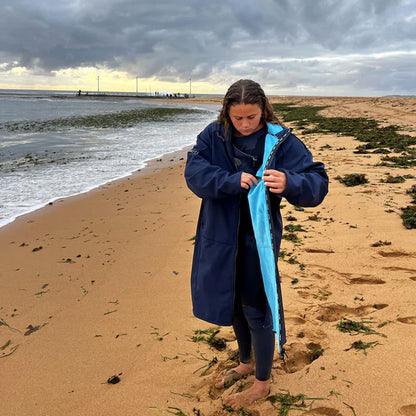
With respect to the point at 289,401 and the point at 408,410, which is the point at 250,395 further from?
the point at 408,410

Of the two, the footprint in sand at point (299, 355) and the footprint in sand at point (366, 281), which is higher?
the footprint in sand at point (366, 281)

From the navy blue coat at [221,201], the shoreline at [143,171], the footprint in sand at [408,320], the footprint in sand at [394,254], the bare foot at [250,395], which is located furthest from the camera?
the shoreline at [143,171]

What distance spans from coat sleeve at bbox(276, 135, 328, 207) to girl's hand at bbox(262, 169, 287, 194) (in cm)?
2

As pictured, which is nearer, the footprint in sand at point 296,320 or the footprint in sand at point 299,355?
the footprint in sand at point 299,355

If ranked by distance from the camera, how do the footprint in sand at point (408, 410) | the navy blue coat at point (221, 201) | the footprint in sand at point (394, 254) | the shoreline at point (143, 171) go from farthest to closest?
1. the shoreline at point (143, 171)
2. the footprint in sand at point (394, 254)
3. the footprint in sand at point (408, 410)
4. the navy blue coat at point (221, 201)

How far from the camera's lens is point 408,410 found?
1882 millimetres

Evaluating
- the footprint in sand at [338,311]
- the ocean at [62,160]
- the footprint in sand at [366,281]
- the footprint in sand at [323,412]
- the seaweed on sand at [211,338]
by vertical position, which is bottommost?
the seaweed on sand at [211,338]

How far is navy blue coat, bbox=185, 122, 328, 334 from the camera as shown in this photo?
175 centimetres

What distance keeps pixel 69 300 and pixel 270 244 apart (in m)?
2.50

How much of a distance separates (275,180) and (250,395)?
132cm

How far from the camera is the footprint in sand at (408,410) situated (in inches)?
73.4

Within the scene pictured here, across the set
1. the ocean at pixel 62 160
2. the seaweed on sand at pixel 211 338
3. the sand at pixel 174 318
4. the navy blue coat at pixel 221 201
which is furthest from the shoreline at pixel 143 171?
the navy blue coat at pixel 221 201

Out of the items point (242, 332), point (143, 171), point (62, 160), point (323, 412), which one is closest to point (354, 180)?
point (242, 332)

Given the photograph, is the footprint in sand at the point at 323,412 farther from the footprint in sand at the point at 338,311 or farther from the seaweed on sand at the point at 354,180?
the seaweed on sand at the point at 354,180
